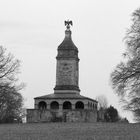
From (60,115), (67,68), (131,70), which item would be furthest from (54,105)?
(131,70)

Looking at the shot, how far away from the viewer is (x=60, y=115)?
8144cm

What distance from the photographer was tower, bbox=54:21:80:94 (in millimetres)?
85062

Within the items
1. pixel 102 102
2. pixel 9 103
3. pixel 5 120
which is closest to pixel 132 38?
pixel 9 103

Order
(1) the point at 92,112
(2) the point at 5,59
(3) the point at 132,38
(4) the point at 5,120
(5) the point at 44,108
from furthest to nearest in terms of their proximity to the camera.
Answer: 1. (5) the point at 44,108
2. (1) the point at 92,112
3. (4) the point at 5,120
4. (2) the point at 5,59
5. (3) the point at 132,38

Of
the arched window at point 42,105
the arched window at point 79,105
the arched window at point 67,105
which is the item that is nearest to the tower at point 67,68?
the arched window at point 67,105

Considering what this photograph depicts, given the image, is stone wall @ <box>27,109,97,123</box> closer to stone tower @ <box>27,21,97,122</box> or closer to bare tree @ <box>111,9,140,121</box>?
stone tower @ <box>27,21,97,122</box>

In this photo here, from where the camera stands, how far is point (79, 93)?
87188mm

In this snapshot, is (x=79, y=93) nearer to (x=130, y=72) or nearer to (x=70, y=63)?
(x=70, y=63)

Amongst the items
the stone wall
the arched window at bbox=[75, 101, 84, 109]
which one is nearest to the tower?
the arched window at bbox=[75, 101, 84, 109]

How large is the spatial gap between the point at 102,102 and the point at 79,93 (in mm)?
47299

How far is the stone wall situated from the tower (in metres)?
4.56

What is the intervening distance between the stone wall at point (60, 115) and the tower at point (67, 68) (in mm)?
4557

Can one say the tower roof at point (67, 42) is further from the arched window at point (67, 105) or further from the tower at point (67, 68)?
the arched window at point (67, 105)

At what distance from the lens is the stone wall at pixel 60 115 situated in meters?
76.2
